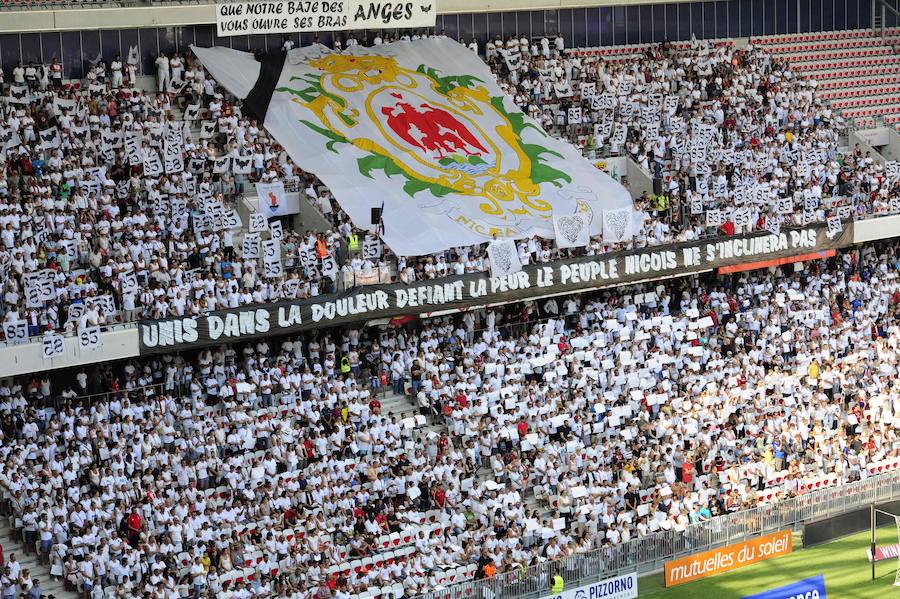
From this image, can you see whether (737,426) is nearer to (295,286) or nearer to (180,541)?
(295,286)

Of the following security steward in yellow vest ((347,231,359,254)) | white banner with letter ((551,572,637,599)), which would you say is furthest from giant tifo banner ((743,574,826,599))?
security steward in yellow vest ((347,231,359,254))

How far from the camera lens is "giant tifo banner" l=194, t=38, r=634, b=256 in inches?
1465

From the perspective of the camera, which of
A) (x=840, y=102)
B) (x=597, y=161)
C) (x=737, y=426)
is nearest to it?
(x=737, y=426)

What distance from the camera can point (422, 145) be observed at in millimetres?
39781

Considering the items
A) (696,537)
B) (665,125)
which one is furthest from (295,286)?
(665,125)

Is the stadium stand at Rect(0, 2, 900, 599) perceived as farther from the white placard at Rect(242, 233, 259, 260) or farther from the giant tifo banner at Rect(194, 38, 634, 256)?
the giant tifo banner at Rect(194, 38, 634, 256)

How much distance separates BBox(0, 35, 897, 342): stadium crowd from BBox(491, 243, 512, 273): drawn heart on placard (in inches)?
12.9

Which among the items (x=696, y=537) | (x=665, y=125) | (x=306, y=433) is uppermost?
(x=665, y=125)

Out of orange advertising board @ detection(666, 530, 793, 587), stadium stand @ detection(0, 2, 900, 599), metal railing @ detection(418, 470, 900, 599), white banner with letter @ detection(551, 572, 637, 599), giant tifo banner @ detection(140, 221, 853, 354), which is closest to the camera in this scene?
white banner with letter @ detection(551, 572, 637, 599)

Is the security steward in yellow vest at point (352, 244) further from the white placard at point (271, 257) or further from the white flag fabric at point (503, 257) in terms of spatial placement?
the white flag fabric at point (503, 257)

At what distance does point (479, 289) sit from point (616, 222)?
14.8 ft

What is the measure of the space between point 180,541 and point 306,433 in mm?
4223

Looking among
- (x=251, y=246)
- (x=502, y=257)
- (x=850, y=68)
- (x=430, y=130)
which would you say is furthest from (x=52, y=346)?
(x=850, y=68)

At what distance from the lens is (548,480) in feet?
107
